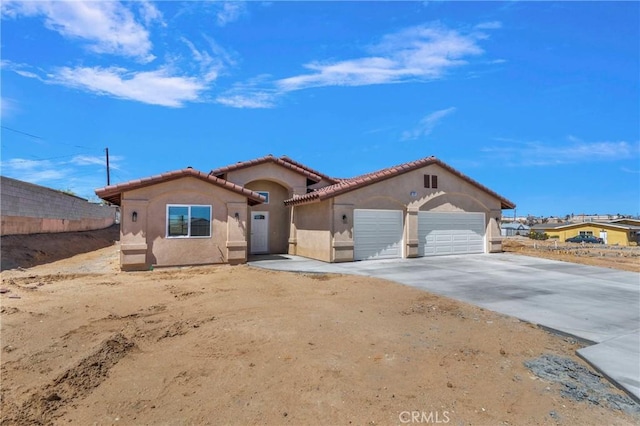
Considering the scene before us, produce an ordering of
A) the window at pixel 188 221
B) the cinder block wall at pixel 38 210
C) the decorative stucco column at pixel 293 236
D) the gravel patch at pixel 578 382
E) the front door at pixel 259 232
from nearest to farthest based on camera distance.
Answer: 1. the gravel patch at pixel 578 382
2. the window at pixel 188 221
3. the cinder block wall at pixel 38 210
4. the decorative stucco column at pixel 293 236
5. the front door at pixel 259 232

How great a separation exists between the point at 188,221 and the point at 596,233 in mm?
67884

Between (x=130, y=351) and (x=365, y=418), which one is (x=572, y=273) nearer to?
(x=365, y=418)

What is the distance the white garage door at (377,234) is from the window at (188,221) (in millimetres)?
6185

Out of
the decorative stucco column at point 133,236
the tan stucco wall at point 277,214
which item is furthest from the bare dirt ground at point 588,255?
the decorative stucco column at point 133,236

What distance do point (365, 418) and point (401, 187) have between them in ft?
45.8

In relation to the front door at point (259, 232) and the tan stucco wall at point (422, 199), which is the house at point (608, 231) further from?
the front door at point (259, 232)

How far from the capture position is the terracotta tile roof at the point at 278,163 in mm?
17078

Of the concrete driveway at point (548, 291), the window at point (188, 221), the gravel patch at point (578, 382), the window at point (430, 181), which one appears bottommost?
the gravel patch at point (578, 382)

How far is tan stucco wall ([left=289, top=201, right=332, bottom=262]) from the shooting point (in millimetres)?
15430

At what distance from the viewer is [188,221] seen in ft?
45.4

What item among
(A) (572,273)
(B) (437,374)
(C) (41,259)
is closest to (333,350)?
(B) (437,374)

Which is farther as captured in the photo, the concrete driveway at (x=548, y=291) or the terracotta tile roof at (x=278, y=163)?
the terracotta tile roof at (x=278, y=163)

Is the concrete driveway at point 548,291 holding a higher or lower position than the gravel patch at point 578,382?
higher

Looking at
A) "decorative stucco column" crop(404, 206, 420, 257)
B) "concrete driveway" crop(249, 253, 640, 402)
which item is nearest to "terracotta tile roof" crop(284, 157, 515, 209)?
"decorative stucco column" crop(404, 206, 420, 257)
